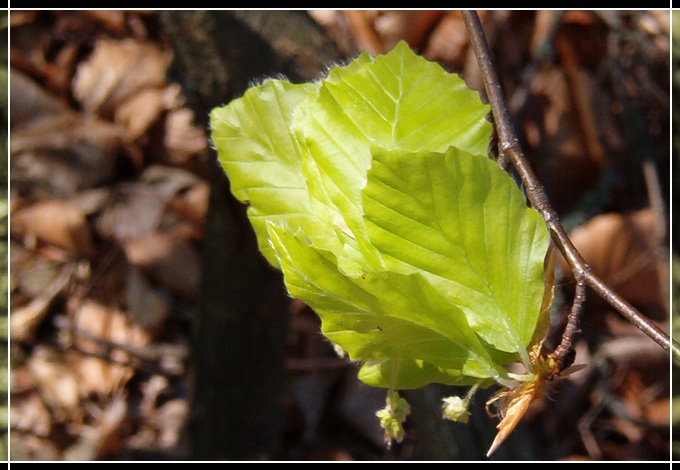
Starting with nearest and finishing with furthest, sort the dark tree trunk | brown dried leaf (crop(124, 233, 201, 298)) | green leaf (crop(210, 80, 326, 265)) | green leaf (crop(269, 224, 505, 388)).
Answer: green leaf (crop(269, 224, 505, 388)) < green leaf (crop(210, 80, 326, 265)) < the dark tree trunk < brown dried leaf (crop(124, 233, 201, 298))

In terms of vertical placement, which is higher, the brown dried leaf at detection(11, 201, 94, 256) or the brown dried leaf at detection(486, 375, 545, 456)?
the brown dried leaf at detection(486, 375, 545, 456)

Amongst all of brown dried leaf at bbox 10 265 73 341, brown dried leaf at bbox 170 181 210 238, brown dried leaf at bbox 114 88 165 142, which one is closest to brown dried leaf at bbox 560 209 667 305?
brown dried leaf at bbox 170 181 210 238

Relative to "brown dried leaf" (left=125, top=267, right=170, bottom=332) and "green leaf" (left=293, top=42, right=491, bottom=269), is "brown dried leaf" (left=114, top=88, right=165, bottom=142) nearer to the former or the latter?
"brown dried leaf" (left=125, top=267, right=170, bottom=332)

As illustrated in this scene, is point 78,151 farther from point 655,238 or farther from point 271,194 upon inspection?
point 271,194

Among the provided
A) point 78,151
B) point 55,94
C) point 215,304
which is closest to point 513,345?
point 215,304

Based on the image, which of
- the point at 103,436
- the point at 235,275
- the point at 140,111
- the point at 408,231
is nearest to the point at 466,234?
the point at 408,231

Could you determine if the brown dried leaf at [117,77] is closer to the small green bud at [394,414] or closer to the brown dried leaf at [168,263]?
the brown dried leaf at [168,263]

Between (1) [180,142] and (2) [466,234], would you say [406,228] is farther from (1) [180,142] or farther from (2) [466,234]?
(1) [180,142]

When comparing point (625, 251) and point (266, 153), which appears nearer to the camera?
point (266, 153)
